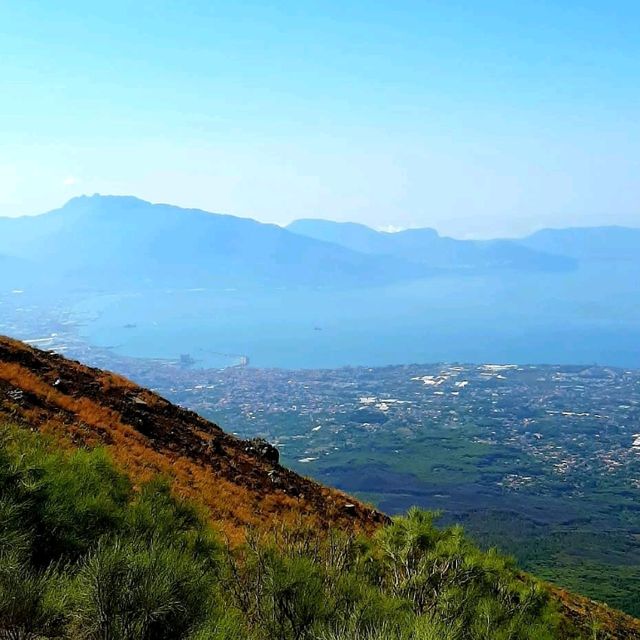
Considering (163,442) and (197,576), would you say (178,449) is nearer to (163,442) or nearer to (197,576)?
(163,442)

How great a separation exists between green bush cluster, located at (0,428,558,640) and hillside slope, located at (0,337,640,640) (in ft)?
11.0

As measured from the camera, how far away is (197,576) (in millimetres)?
5004

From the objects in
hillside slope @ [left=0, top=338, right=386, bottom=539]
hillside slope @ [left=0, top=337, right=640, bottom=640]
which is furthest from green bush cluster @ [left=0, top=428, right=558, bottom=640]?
hillside slope @ [left=0, top=338, right=386, bottom=539]

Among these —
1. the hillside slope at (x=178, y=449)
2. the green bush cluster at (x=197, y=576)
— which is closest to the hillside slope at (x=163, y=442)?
the hillside slope at (x=178, y=449)

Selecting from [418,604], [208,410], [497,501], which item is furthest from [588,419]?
[418,604]

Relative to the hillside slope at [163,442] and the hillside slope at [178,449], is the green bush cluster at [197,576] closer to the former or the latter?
the hillside slope at [178,449]

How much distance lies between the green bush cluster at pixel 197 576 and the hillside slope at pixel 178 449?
3.35 meters

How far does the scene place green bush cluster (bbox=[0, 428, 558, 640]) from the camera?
4.17 meters

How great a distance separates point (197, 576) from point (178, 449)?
11044mm

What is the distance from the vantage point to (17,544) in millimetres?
5094

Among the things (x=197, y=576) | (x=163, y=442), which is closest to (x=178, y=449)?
(x=163, y=442)

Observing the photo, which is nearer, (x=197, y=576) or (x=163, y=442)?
(x=197, y=576)

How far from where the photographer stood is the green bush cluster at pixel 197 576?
4172 millimetres

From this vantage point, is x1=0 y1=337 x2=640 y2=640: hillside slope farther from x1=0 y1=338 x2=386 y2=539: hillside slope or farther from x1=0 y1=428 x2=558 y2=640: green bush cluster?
x1=0 y1=428 x2=558 y2=640: green bush cluster
